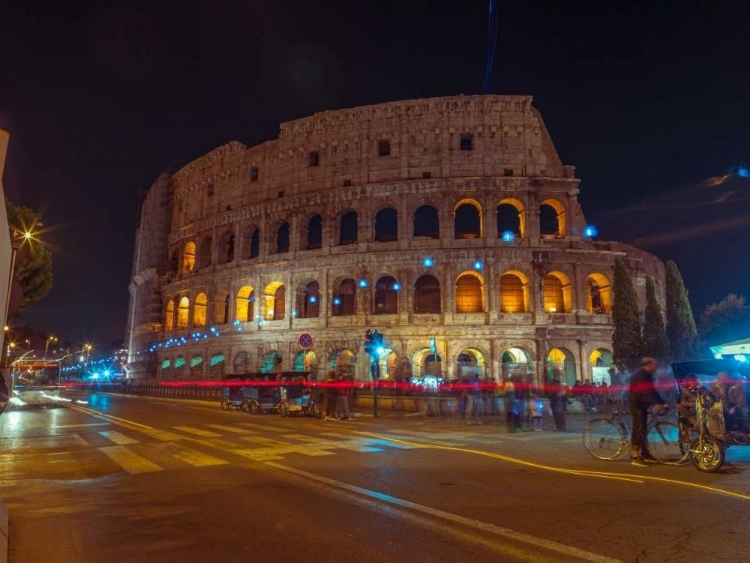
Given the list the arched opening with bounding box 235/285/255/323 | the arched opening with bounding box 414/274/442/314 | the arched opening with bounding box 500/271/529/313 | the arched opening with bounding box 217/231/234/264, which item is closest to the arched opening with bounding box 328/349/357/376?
the arched opening with bounding box 414/274/442/314

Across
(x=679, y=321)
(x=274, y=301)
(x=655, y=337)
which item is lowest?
(x=655, y=337)

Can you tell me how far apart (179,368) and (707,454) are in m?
41.3

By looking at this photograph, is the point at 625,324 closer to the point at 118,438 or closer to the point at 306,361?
the point at 306,361

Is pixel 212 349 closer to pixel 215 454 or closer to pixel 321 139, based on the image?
pixel 321 139

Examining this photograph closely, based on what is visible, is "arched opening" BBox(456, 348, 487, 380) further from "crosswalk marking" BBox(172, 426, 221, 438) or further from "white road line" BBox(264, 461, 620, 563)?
"white road line" BBox(264, 461, 620, 563)

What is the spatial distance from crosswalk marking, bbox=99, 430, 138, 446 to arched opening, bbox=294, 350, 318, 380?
21.3m

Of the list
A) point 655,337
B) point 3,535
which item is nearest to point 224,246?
point 655,337

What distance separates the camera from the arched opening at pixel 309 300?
116 ft

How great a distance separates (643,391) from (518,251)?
79.5 feet

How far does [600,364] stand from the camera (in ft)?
106

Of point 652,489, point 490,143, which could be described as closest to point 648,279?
point 490,143

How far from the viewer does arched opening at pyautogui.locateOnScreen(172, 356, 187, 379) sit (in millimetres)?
41562

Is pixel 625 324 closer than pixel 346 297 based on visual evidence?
Yes

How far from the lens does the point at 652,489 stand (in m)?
6.53
